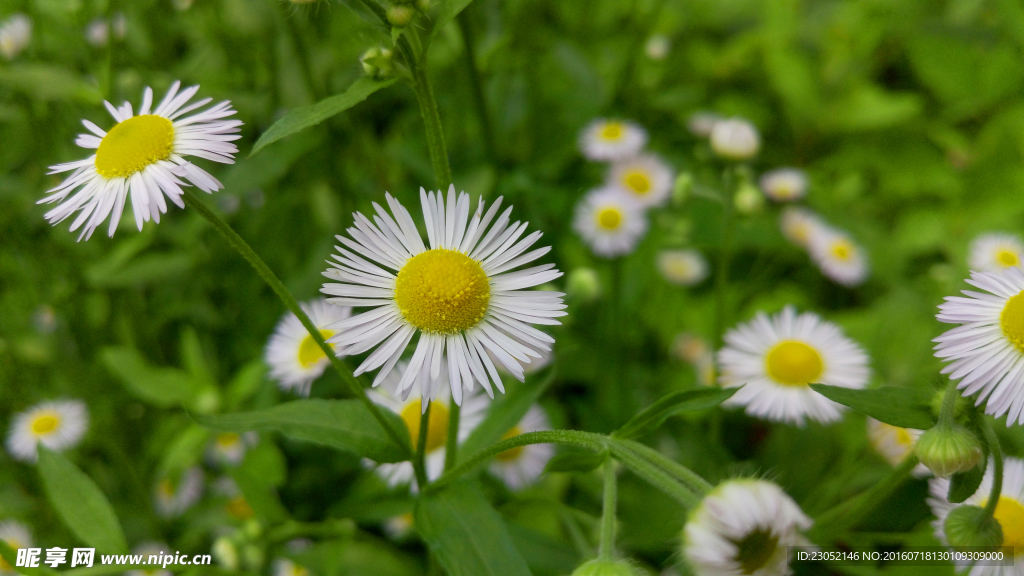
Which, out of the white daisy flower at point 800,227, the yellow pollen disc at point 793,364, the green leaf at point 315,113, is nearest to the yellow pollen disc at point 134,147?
the green leaf at point 315,113

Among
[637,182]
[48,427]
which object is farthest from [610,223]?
[48,427]

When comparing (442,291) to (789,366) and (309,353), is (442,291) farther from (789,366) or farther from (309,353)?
(789,366)

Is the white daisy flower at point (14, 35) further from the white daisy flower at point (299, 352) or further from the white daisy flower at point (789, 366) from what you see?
the white daisy flower at point (789, 366)

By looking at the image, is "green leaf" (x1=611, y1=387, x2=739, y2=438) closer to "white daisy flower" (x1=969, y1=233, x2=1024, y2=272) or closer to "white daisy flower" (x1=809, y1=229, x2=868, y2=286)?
"white daisy flower" (x1=969, y1=233, x2=1024, y2=272)

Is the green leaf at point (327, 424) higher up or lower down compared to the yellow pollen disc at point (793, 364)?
lower down

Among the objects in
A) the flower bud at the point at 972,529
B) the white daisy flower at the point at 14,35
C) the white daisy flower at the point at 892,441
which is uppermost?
the white daisy flower at the point at 14,35

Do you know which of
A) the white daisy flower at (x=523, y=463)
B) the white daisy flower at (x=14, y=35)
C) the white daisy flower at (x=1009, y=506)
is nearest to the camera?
the white daisy flower at (x=1009, y=506)

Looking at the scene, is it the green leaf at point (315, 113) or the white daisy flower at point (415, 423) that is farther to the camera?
the white daisy flower at point (415, 423)

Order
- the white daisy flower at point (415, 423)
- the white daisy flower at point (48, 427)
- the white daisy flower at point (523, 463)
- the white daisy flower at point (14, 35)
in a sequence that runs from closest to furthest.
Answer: the white daisy flower at point (415, 423) → the white daisy flower at point (523, 463) → the white daisy flower at point (48, 427) → the white daisy flower at point (14, 35)

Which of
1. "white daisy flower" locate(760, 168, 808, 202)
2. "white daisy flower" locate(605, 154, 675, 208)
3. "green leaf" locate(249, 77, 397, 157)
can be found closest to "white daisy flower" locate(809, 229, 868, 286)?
"white daisy flower" locate(760, 168, 808, 202)
